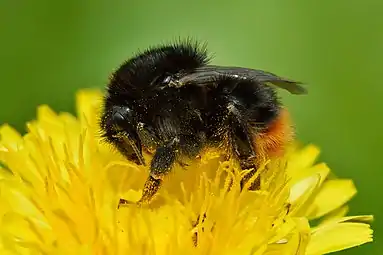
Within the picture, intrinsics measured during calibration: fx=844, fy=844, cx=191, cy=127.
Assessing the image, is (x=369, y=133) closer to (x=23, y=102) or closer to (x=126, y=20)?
(x=126, y=20)

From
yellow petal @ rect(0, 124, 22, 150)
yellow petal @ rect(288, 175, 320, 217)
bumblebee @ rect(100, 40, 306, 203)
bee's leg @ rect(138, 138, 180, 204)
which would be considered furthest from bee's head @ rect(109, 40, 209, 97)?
yellow petal @ rect(0, 124, 22, 150)

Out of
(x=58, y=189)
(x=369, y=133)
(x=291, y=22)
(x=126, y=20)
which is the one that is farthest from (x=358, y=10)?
(x=58, y=189)

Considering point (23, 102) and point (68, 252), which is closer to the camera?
point (68, 252)

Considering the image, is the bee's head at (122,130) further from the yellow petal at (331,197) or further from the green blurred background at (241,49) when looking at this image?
the green blurred background at (241,49)

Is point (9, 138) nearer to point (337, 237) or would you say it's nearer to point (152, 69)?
point (152, 69)

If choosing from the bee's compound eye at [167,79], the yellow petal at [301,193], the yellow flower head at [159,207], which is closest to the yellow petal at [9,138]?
the yellow flower head at [159,207]

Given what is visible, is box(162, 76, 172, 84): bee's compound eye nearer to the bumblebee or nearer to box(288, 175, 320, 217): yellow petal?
the bumblebee
